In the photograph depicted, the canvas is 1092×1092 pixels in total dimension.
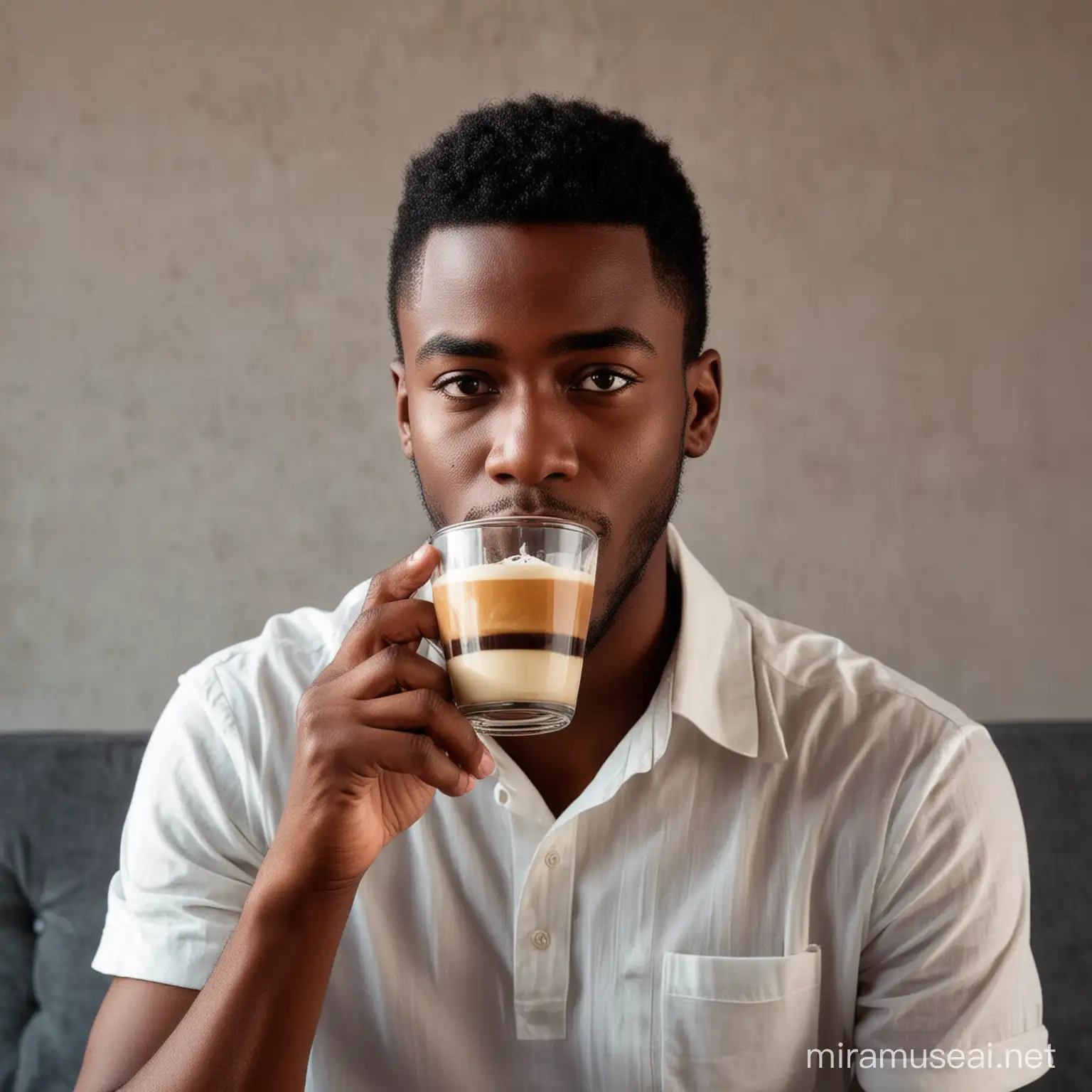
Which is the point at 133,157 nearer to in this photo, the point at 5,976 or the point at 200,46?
the point at 200,46

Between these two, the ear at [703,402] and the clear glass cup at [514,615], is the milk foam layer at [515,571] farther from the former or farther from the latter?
the ear at [703,402]

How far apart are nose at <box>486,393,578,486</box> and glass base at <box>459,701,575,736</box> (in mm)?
303

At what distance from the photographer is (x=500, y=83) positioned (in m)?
2.78

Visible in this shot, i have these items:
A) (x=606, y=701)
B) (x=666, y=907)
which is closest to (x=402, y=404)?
(x=606, y=701)

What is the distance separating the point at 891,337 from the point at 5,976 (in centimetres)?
213

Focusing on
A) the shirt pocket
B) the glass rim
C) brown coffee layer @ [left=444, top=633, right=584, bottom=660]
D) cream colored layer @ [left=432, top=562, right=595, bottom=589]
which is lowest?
the shirt pocket

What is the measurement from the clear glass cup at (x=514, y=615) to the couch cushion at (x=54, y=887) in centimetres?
114

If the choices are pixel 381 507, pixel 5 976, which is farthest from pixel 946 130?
pixel 5 976

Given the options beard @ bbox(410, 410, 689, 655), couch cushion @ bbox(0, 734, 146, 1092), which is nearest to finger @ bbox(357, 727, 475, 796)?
beard @ bbox(410, 410, 689, 655)

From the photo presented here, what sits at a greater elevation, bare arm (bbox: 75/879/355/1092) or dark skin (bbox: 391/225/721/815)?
dark skin (bbox: 391/225/721/815)

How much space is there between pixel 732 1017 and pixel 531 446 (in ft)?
2.44

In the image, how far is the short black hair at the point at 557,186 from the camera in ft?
5.08

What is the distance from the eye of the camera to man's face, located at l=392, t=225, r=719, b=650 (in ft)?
4.82

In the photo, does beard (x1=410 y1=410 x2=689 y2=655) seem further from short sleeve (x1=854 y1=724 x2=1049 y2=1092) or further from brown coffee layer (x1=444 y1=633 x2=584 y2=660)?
short sleeve (x1=854 y1=724 x2=1049 y2=1092)
